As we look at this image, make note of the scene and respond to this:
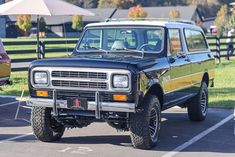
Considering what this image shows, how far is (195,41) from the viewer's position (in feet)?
33.9

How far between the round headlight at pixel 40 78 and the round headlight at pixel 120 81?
3.63 feet

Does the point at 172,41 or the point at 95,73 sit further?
the point at 172,41

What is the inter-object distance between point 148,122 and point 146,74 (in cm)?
70

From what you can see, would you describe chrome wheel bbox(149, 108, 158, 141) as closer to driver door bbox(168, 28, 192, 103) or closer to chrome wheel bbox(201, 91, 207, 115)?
driver door bbox(168, 28, 192, 103)

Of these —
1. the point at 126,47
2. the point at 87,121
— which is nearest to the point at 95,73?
the point at 87,121

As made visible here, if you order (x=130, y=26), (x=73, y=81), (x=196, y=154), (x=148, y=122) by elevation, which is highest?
(x=130, y=26)

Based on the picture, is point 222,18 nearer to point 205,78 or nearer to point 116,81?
point 205,78

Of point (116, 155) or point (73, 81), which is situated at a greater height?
point (73, 81)

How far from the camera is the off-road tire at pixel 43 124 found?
791cm

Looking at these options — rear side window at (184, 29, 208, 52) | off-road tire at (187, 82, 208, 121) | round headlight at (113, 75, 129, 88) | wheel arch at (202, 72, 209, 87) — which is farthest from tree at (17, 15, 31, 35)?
round headlight at (113, 75, 129, 88)

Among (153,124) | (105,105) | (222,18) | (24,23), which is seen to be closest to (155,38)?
(153,124)

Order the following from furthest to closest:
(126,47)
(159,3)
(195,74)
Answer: (159,3)
(195,74)
(126,47)

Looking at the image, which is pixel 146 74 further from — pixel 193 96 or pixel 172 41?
pixel 193 96

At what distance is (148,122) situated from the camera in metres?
7.46
